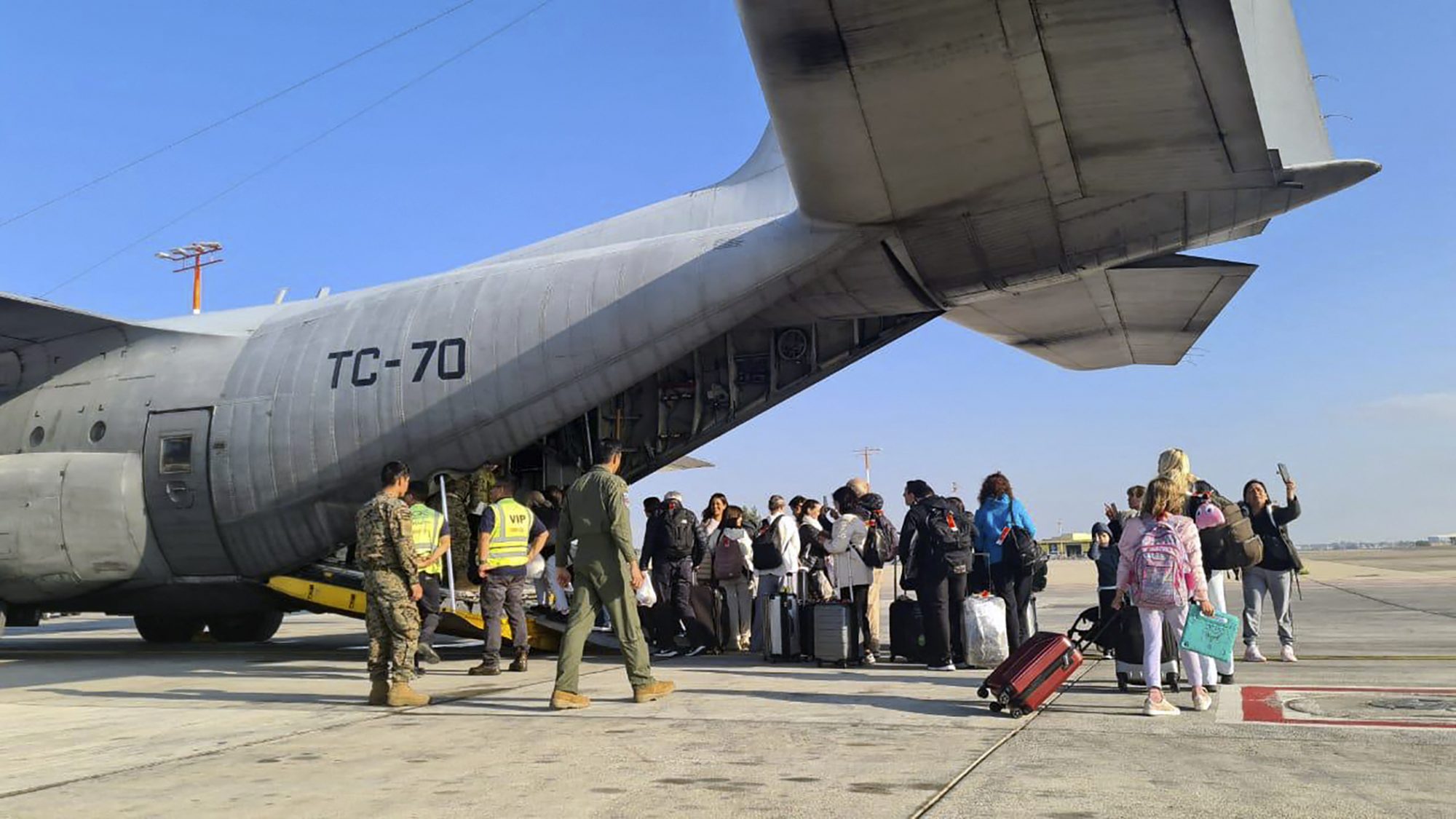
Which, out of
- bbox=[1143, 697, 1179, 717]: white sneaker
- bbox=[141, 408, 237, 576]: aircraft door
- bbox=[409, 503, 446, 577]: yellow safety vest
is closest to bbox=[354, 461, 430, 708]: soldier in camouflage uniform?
bbox=[409, 503, 446, 577]: yellow safety vest

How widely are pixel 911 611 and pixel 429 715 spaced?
460 cm

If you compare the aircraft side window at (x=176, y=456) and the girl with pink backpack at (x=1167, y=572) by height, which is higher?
the aircraft side window at (x=176, y=456)

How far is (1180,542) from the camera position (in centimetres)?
699

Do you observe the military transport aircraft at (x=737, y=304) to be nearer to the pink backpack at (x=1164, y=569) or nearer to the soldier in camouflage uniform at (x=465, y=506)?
the soldier in camouflage uniform at (x=465, y=506)

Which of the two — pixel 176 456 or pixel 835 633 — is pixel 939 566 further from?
pixel 176 456

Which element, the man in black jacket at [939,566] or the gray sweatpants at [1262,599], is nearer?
the man in black jacket at [939,566]

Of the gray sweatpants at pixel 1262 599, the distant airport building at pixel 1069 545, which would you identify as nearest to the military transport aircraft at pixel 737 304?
the gray sweatpants at pixel 1262 599

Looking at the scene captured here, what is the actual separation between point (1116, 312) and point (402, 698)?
8594 millimetres

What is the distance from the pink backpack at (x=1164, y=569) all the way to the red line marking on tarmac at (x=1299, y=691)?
0.81 metres

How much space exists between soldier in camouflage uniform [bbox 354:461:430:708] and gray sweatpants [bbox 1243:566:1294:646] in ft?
24.1

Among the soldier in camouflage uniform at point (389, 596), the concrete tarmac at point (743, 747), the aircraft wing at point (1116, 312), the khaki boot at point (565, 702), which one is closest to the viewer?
the concrete tarmac at point (743, 747)

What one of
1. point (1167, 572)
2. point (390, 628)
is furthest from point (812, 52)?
point (390, 628)

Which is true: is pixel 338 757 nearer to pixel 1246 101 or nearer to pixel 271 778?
pixel 271 778

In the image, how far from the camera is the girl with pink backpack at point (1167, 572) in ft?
22.8
